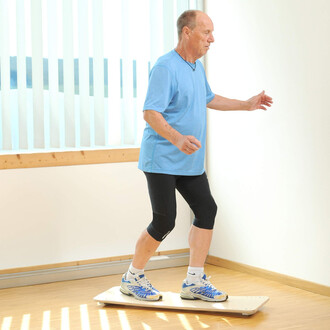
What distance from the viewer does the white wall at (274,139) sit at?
3322mm

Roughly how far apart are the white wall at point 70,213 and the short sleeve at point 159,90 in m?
1.06

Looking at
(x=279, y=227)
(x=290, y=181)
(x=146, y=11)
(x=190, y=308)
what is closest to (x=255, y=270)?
(x=279, y=227)

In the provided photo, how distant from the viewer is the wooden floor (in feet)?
9.42

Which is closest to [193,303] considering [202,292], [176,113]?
[202,292]

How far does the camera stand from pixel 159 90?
9.54 ft

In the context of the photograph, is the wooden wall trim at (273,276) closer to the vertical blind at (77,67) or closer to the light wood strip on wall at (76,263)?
the light wood strip on wall at (76,263)

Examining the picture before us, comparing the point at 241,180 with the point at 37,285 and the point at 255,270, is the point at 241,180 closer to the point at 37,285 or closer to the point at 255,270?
the point at 255,270

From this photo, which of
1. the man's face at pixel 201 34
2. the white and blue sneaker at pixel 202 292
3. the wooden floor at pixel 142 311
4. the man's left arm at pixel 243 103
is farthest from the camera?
the man's left arm at pixel 243 103

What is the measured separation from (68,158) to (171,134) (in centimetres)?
113

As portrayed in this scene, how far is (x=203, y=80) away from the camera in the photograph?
3127 mm

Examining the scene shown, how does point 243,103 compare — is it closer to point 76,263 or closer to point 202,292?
point 202,292

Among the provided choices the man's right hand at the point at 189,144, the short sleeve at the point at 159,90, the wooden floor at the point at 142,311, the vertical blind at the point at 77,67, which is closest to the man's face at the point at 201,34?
the short sleeve at the point at 159,90

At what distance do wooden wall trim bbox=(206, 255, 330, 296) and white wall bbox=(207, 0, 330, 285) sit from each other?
0.03 meters

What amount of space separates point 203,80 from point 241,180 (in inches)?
38.3
